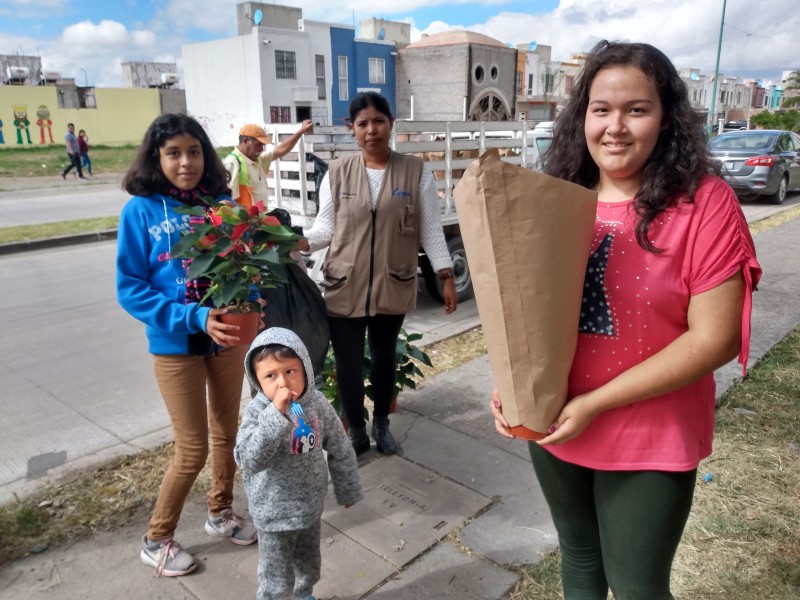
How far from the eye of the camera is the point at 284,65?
109 ft

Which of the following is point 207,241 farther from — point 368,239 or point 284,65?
point 284,65

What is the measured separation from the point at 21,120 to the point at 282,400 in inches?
1426

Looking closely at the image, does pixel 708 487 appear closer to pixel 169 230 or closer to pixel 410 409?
pixel 410 409

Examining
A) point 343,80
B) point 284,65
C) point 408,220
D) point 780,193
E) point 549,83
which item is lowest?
point 780,193

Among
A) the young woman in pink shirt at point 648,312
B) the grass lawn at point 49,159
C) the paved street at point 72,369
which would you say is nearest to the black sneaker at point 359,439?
the paved street at point 72,369

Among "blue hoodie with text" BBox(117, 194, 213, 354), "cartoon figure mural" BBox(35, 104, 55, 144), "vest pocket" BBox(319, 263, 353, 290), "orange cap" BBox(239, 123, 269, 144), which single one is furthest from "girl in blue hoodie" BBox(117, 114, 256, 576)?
"cartoon figure mural" BBox(35, 104, 55, 144)

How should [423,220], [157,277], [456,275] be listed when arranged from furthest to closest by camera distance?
[456,275] < [423,220] < [157,277]

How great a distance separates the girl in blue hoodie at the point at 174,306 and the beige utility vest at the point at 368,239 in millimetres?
674

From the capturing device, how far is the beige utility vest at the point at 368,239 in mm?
3094

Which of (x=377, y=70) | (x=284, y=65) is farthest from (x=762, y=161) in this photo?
(x=377, y=70)

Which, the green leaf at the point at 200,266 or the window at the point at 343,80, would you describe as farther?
the window at the point at 343,80

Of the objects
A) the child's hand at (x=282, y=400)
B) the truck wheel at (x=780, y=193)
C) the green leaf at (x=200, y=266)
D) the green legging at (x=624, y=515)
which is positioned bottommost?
the truck wheel at (x=780, y=193)

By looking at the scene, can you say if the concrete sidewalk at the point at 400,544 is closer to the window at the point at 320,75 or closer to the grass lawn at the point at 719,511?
the grass lawn at the point at 719,511

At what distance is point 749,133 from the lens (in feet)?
47.9
